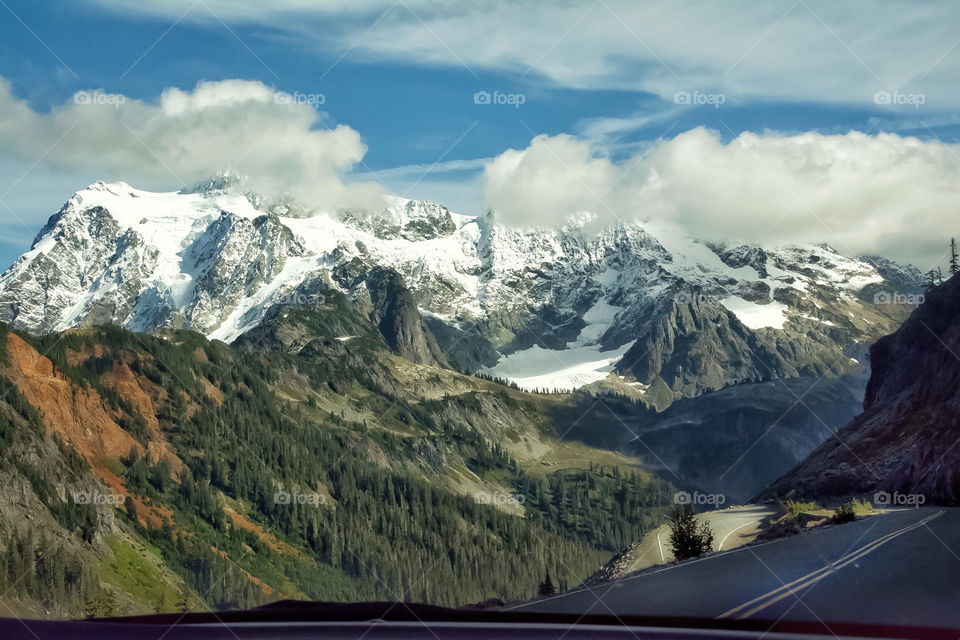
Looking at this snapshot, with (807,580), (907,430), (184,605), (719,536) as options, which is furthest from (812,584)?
(907,430)

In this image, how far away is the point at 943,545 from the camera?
38.4m

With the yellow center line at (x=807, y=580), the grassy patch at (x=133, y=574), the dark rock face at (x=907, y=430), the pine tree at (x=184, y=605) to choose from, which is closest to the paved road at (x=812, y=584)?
the yellow center line at (x=807, y=580)

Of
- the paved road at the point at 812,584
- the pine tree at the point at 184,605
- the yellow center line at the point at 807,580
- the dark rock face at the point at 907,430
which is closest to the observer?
the paved road at the point at 812,584

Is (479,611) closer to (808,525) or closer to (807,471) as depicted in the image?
(808,525)

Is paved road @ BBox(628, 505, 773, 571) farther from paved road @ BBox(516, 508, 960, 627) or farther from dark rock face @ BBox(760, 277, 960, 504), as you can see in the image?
paved road @ BBox(516, 508, 960, 627)

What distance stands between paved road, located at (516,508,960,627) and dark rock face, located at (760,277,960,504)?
3164 cm

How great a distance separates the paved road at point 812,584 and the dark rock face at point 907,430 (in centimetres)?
3164

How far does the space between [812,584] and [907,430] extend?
90.1m

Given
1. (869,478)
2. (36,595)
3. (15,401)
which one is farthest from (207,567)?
(869,478)

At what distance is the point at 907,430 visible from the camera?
110562mm

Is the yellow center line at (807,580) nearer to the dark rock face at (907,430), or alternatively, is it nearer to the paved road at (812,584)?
the paved road at (812,584)

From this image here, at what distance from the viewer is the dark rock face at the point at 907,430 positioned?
249 feet

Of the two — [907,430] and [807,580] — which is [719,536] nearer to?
[807,580]

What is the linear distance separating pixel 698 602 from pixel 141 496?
180396 millimetres
